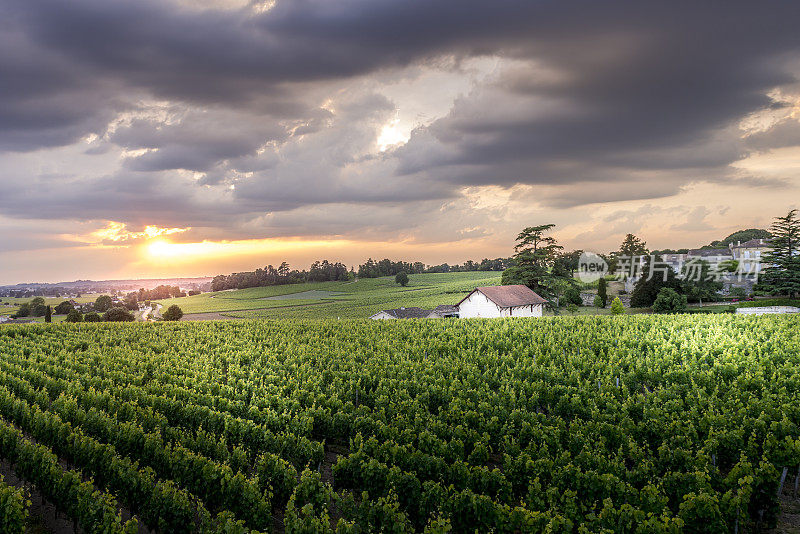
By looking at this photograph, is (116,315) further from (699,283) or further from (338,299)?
(699,283)

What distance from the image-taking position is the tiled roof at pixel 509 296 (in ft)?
175

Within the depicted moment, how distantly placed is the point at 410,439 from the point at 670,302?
63.2 metres

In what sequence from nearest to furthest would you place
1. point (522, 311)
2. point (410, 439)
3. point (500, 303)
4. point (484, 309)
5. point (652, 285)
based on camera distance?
1. point (410, 439)
2. point (500, 303)
3. point (484, 309)
4. point (522, 311)
5. point (652, 285)

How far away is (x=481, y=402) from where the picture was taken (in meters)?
17.7

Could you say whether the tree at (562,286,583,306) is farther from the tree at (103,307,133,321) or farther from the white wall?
the tree at (103,307,133,321)

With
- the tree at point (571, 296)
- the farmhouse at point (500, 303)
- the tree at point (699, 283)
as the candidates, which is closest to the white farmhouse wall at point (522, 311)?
the farmhouse at point (500, 303)

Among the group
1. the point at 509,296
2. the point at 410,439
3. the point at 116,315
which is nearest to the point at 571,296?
the point at 509,296

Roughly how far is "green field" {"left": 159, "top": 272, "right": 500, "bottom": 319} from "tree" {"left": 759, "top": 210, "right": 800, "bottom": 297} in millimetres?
47597

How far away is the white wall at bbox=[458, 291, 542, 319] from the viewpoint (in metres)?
52.9

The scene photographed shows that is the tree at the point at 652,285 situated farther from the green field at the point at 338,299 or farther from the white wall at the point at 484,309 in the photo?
the green field at the point at 338,299

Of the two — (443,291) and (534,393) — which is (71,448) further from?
(443,291)

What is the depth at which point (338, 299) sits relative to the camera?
10556 cm

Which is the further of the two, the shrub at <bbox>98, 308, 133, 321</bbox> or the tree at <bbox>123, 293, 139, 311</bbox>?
the tree at <bbox>123, 293, 139, 311</bbox>

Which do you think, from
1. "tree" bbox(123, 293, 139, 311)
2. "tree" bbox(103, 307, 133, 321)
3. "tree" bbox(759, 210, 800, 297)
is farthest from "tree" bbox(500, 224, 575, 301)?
"tree" bbox(123, 293, 139, 311)
